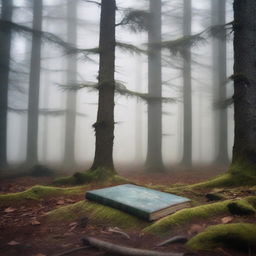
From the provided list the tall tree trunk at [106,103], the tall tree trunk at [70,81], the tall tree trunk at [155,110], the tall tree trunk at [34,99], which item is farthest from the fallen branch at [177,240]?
the tall tree trunk at [70,81]

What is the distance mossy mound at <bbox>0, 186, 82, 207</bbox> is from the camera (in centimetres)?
472

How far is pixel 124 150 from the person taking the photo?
38.8 meters

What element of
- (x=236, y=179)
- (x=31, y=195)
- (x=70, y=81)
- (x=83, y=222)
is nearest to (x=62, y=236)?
(x=83, y=222)

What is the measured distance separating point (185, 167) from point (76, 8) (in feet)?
52.5

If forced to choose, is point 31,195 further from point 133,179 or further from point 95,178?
point 133,179

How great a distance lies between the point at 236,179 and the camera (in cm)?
523

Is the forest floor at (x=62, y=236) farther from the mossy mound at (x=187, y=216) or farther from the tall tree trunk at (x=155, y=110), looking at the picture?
the tall tree trunk at (x=155, y=110)

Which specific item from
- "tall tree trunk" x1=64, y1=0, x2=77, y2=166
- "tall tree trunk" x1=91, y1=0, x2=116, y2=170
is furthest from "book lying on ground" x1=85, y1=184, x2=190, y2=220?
"tall tree trunk" x1=64, y1=0, x2=77, y2=166

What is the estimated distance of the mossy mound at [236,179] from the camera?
513cm

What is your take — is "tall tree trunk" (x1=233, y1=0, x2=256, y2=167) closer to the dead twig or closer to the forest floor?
the forest floor

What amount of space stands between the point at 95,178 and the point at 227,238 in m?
4.96

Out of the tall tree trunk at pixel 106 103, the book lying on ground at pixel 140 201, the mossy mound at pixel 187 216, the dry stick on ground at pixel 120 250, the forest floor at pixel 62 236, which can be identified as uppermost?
the tall tree trunk at pixel 106 103

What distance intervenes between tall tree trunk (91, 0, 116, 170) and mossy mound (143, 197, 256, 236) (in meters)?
4.50

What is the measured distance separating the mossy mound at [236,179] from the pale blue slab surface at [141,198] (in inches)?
71.7
